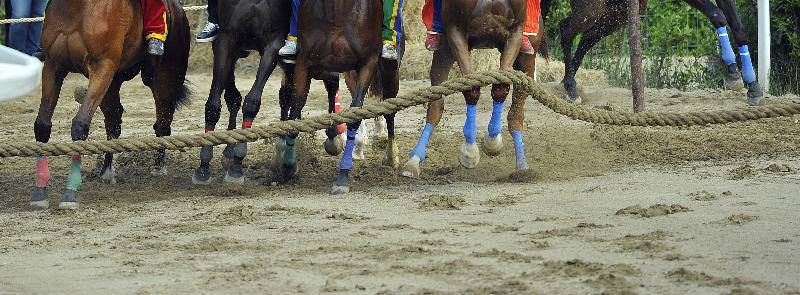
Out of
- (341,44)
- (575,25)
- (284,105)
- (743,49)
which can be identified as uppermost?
(341,44)

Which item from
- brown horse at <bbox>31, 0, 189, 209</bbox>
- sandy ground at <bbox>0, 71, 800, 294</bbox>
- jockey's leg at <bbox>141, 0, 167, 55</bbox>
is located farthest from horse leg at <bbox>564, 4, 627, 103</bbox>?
brown horse at <bbox>31, 0, 189, 209</bbox>

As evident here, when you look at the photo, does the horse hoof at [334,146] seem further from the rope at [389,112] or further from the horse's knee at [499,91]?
the rope at [389,112]

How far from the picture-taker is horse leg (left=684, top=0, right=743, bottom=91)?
12234 millimetres

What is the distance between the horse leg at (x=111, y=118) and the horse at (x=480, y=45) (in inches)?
83.3

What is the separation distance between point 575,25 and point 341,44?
4.61 metres

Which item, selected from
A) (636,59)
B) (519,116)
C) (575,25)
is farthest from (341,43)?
(575,25)

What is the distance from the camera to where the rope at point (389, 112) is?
7.68 metres

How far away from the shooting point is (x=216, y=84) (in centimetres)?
935

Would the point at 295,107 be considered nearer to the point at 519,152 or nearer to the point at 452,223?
the point at 519,152

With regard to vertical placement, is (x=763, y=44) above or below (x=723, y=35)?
below

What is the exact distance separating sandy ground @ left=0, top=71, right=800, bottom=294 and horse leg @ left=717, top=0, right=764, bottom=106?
97 centimetres

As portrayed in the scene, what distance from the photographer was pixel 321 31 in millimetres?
8812

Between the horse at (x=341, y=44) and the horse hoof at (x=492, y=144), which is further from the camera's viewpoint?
the horse hoof at (x=492, y=144)

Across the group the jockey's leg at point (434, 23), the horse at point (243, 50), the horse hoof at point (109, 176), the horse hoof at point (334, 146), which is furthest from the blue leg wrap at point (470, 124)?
the horse hoof at point (109, 176)
